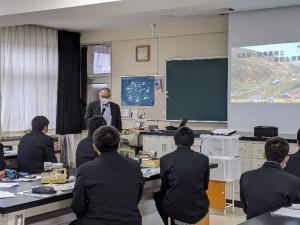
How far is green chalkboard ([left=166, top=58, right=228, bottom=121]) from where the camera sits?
7.03m

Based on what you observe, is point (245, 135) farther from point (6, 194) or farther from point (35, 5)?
point (6, 194)

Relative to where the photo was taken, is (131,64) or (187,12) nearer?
(187,12)

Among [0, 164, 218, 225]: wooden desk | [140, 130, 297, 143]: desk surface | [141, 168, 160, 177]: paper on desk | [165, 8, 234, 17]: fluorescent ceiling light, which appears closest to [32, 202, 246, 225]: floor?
[0, 164, 218, 225]: wooden desk

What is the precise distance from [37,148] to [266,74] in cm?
347

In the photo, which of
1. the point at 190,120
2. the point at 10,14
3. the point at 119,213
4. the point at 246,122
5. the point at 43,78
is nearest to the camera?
the point at 119,213

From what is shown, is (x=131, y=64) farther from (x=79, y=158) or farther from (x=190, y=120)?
(x=79, y=158)

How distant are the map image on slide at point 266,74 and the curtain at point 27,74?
11.1ft

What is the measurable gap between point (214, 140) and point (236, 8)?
186 cm

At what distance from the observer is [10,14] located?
5086mm

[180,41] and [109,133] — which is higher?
[180,41]

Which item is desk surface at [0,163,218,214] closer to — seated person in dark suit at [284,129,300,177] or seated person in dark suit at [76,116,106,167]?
seated person in dark suit at [76,116,106,167]

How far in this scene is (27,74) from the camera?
7867mm

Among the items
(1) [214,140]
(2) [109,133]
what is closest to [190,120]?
(1) [214,140]

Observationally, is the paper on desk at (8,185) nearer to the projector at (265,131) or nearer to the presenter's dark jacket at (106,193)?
the presenter's dark jacket at (106,193)
